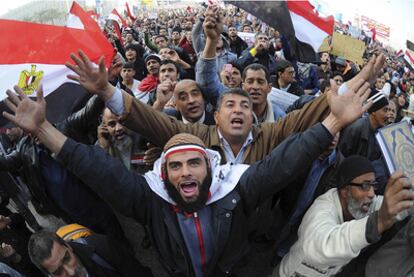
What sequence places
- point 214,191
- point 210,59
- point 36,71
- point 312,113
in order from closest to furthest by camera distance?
point 214,191 → point 312,113 → point 36,71 → point 210,59

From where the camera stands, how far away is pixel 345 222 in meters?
1.73

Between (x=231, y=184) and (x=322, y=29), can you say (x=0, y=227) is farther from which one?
(x=322, y=29)

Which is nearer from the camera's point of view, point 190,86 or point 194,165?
point 194,165

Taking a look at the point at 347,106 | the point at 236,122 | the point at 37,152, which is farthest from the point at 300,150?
the point at 37,152

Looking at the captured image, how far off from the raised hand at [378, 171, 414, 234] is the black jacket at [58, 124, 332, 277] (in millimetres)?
355

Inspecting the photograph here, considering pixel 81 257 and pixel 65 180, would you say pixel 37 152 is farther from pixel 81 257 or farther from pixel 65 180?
pixel 81 257

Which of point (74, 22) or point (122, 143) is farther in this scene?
point (122, 143)

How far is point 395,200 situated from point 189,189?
0.96m

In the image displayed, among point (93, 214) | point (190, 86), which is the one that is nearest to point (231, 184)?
point (93, 214)

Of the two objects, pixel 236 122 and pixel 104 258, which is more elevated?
pixel 236 122

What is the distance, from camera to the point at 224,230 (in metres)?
1.79

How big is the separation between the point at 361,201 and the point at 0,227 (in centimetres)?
222

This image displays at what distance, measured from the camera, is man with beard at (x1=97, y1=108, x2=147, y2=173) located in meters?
2.83

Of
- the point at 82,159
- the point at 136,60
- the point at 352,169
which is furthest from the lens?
the point at 136,60
